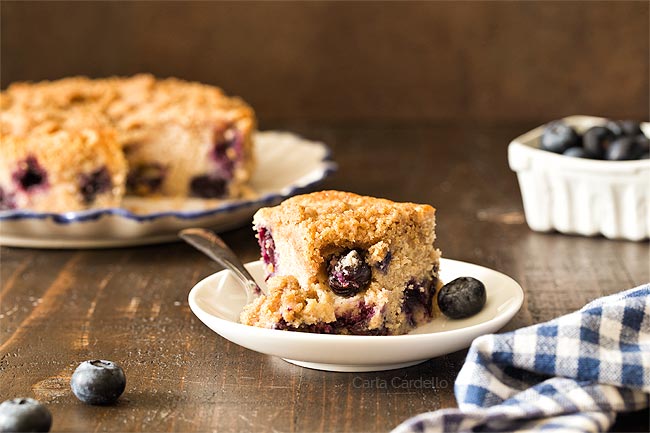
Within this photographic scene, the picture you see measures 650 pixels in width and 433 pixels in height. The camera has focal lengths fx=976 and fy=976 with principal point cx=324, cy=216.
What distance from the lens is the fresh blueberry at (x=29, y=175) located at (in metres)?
2.92

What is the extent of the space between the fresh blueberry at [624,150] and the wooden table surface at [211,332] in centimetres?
23

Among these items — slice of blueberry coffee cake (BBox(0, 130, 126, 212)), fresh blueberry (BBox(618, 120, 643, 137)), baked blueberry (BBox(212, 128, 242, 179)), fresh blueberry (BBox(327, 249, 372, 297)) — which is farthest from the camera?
baked blueberry (BBox(212, 128, 242, 179))

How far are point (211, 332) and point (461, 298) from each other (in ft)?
1.71

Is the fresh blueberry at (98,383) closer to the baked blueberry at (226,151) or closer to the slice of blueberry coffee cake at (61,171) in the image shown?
the slice of blueberry coffee cake at (61,171)

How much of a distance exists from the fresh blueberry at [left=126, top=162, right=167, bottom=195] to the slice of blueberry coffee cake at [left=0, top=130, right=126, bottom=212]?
0.26 m

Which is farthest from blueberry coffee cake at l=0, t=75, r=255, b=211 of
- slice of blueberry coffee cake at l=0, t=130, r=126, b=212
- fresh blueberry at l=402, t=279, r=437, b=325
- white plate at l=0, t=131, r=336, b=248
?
fresh blueberry at l=402, t=279, r=437, b=325

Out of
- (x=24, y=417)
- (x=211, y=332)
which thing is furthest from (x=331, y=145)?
(x=24, y=417)

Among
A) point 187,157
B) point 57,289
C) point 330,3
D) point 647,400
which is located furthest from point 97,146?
point 330,3

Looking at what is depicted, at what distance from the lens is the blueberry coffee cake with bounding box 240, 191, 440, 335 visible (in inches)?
68.5

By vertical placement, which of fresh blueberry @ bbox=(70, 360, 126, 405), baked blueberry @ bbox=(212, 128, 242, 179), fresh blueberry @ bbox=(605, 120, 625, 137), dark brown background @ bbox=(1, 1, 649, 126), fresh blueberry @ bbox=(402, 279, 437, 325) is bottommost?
dark brown background @ bbox=(1, 1, 649, 126)

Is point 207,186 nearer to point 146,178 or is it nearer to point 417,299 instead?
point 146,178

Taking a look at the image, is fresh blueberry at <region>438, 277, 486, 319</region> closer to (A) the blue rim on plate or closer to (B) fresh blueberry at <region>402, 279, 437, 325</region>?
(B) fresh blueberry at <region>402, 279, 437, 325</region>

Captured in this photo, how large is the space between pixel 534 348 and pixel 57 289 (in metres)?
1.24

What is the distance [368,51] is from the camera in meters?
4.89
